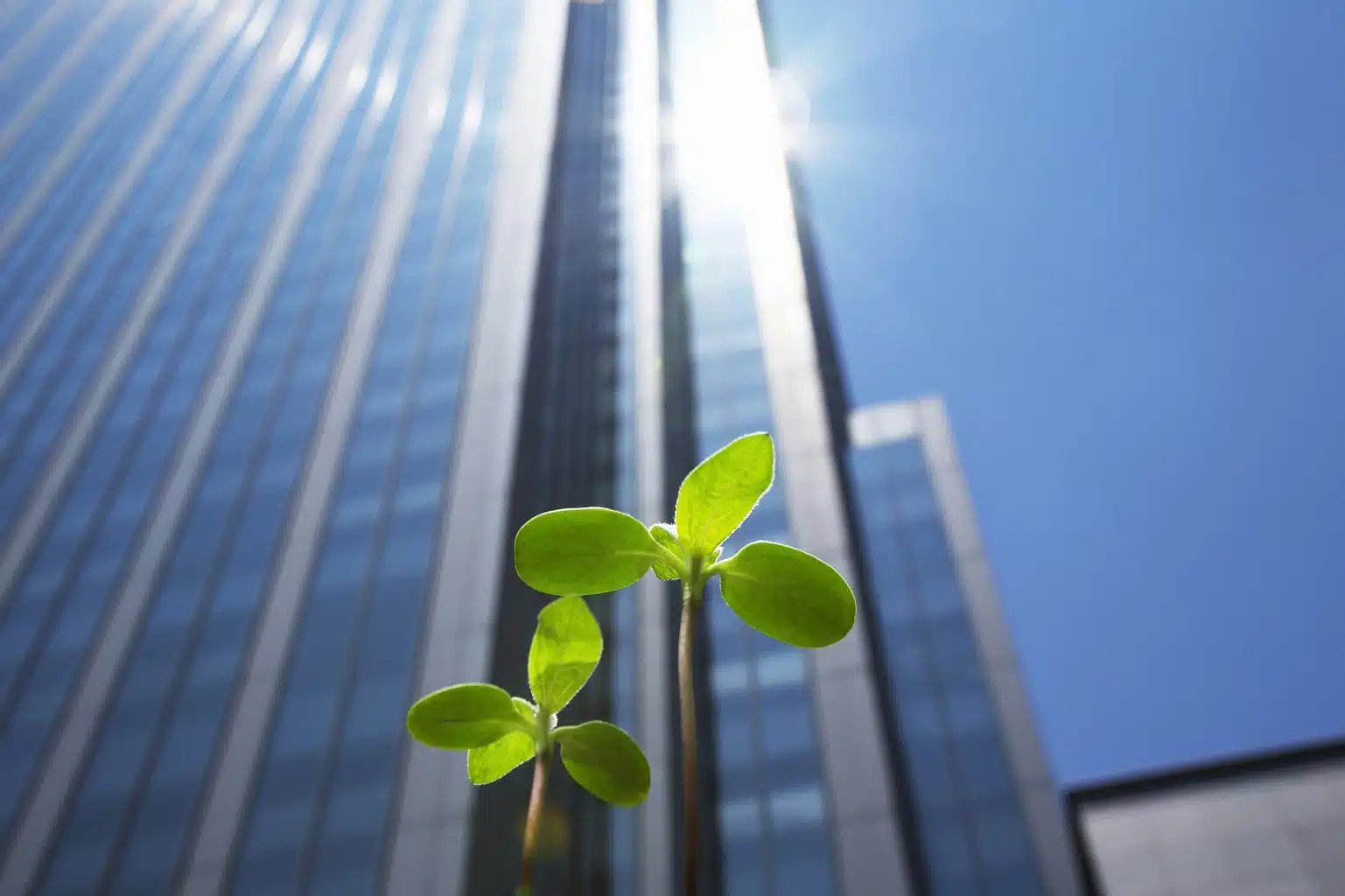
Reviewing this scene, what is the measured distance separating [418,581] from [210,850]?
17.5ft

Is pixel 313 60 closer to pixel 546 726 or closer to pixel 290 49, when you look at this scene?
pixel 290 49

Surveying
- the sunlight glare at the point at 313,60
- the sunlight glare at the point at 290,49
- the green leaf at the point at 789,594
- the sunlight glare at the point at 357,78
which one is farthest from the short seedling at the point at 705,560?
the sunlight glare at the point at 290,49

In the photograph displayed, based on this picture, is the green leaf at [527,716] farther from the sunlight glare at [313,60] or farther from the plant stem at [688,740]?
the sunlight glare at [313,60]

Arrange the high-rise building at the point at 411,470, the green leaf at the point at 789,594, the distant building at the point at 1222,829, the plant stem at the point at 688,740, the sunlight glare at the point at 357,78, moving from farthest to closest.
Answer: the sunlight glare at the point at 357,78 < the distant building at the point at 1222,829 < the high-rise building at the point at 411,470 < the green leaf at the point at 789,594 < the plant stem at the point at 688,740

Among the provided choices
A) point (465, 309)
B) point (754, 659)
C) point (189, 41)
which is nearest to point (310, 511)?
point (465, 309)

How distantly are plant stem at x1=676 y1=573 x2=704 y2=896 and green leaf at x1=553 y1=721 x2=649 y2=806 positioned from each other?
5cm

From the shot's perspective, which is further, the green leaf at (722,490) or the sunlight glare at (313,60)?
the sunlight glare at (313,60)

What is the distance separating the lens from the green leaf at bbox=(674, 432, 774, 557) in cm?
52

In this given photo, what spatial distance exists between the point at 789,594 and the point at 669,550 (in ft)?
0.26

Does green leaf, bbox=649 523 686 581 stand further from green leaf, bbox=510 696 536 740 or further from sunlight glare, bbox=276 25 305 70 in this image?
sunlight glare, bbox=276 25 305 70

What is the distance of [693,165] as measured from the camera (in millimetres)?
32938

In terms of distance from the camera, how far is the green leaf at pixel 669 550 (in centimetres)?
53

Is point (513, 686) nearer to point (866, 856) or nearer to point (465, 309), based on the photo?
point (866, 856)

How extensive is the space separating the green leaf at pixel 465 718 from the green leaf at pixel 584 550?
71 mm
